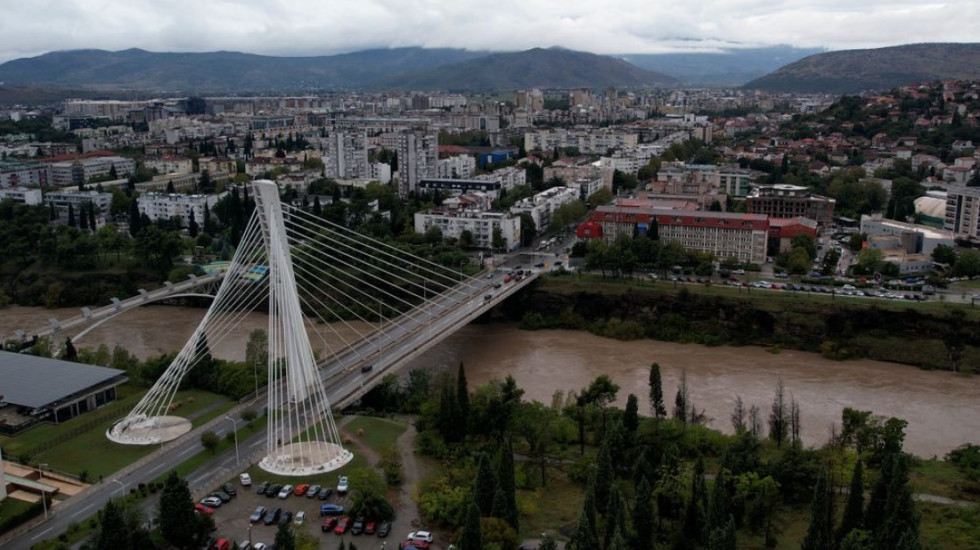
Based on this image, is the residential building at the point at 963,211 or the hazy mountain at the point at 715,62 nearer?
the residential building at the point at 963,211

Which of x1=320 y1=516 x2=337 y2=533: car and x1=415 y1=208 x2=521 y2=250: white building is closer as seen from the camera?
x1=320 y1=516 x2=337 y2=533: car

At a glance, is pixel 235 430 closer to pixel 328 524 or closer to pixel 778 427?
pixel 328 524

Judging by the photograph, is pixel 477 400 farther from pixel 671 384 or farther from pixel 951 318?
pixel 951 318

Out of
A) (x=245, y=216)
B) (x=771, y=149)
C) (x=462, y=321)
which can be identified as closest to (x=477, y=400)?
(x=462, y=321)

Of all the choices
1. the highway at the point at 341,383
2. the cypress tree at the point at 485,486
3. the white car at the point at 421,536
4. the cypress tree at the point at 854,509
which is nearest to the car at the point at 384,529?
the white car at the point at 421,536

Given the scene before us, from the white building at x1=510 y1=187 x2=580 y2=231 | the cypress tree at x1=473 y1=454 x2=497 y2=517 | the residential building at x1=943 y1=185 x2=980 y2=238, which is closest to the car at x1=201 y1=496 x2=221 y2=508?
the cypress tree at x1=473 y1=454 x2=497 y2=517

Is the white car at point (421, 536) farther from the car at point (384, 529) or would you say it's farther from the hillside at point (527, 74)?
the hillside at point (527, 74)

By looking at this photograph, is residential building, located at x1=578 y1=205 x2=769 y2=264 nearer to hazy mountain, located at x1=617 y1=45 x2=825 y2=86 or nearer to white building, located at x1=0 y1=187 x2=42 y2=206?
white building, located at x1=0 y1=187 x2=42 y2=206
